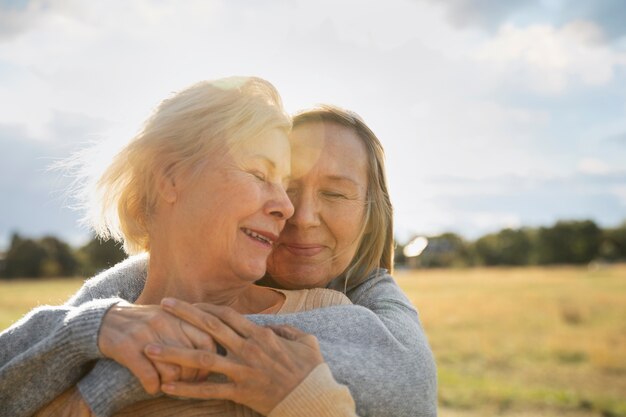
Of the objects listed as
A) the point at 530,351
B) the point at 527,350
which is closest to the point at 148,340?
the point at 530,351

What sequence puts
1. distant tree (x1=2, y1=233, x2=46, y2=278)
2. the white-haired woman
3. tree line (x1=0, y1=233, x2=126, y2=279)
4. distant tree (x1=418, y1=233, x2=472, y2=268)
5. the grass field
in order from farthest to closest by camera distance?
1. distant tree (x1=418, y1=233, x2=472, y2=268)
2. distant tree (x1=2, y1=233, x2=46, y2=278)
3. tree line (x1=0, y1=233, x2=126, y2=279)
4. the grass field
5. the white-haired woman

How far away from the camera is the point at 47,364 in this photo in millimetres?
2309

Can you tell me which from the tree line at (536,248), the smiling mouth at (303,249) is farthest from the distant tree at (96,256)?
the smiling mouth at (303,249)

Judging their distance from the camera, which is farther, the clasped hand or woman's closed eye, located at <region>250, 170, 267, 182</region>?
woman's closed eye, located at <region>250, 170, 267, 182</region>

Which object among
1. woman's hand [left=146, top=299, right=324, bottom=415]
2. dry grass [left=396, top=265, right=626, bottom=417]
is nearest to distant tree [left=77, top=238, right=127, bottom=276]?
dry grass [left=396, top=265, right=626, bottom=417]

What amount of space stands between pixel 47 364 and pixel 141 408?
36 centimetres

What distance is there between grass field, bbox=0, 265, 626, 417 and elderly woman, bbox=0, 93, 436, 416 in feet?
6.03

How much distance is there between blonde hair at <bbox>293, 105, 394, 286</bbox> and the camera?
3.62 metres

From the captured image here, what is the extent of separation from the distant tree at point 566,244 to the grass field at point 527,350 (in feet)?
183

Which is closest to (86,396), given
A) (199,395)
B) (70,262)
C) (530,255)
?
(199,395)

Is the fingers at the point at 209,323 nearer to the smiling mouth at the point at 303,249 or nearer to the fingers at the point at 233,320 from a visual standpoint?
the fingers at the point at 233,320

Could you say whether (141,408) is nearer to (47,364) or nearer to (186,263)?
(47,364)

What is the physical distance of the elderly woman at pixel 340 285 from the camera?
2201 millimetres

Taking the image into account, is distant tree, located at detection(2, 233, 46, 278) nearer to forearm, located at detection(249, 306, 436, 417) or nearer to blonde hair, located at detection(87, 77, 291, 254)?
blonde hair, located at detection(87, 77, 291, 254)
